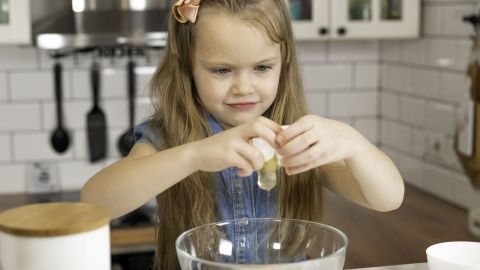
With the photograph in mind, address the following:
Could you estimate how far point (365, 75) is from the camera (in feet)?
9.48

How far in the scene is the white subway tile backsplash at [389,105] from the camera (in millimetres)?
2805

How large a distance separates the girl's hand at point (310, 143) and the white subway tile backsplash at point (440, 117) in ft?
4.41

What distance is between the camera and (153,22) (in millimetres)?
2330

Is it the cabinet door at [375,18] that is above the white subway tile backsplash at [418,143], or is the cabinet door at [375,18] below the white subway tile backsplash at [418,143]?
above

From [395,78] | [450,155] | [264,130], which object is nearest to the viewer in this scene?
[264,130]

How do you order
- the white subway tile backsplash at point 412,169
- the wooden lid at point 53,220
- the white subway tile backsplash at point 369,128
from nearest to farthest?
the wooden lid at point 53,220 < the white subway tile backsplash at point 412,169 < the white subway tile backsplash at point 369,128

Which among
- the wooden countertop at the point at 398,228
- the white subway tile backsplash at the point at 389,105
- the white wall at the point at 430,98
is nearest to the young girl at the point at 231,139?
the wooden countertop at the point at 398,228

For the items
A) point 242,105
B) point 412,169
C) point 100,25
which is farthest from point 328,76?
point 242,105

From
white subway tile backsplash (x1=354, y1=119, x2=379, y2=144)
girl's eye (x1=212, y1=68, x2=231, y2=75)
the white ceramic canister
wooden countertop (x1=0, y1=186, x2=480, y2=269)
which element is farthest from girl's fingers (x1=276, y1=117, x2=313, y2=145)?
white subway tile backsplash (x1=354, y1=119, x2=379, y2=144)

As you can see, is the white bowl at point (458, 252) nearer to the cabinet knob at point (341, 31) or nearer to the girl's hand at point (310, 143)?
the girl's hand at point (310, 143)

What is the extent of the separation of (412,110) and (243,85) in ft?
5.10

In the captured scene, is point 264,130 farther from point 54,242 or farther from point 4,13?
point 4,13

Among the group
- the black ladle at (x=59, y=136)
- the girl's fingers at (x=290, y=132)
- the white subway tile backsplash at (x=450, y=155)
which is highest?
the girl's fingers at (x=290, y=132)

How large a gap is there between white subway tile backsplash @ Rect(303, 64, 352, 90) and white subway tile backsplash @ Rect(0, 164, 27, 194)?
42.3 inches
